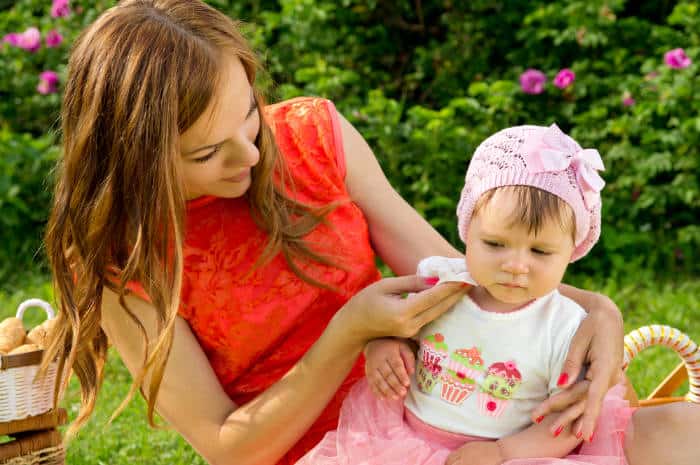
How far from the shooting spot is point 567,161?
6.15ft

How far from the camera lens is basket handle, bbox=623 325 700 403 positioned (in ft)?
8.08

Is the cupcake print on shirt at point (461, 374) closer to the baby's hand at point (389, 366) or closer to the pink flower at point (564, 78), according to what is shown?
the baby's hand at point (389, 366)

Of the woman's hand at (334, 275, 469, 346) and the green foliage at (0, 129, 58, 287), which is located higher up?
the woman's hand at (334, 275, 469, 346)

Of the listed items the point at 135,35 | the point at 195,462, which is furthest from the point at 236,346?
the point at 195,462

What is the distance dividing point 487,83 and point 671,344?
2.97 m

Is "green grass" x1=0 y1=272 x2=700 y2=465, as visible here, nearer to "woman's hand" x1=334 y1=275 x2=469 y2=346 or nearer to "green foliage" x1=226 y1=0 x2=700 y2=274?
"green foliage" x1=226 y1=0 x2=700 y2=274

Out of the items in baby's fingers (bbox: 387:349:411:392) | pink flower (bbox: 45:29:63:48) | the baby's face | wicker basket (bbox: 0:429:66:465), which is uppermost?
the baby's face

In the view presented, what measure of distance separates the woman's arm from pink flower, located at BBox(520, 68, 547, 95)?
307 centimetres

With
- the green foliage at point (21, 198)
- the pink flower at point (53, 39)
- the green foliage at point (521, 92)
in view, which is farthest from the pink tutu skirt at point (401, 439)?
the pink flower at point (53, 39)

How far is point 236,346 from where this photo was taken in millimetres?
2246

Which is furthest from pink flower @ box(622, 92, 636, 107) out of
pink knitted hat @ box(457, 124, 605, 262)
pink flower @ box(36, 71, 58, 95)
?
pink knitted hat @ box(457, 124, 605, 262)

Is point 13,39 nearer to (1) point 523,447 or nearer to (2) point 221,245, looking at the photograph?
(2) point 221,245

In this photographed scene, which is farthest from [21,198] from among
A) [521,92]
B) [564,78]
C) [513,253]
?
[513,253]

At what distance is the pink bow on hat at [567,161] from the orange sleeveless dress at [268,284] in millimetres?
598
